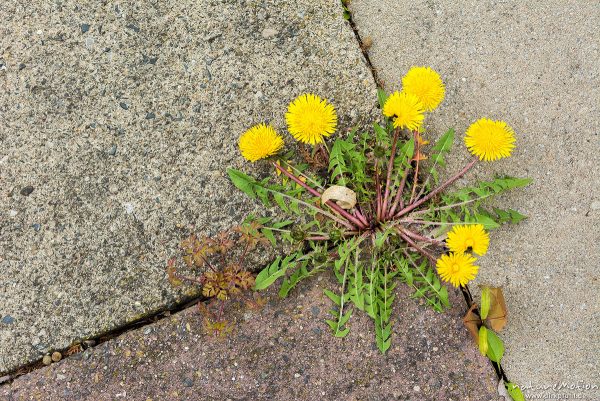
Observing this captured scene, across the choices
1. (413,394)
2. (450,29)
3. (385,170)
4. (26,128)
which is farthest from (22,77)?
(413,394)

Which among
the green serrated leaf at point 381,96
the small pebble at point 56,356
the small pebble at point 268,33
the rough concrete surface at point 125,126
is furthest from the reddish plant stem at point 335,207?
the small pebble at point 56,356

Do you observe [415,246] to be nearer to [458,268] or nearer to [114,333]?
[458,268]

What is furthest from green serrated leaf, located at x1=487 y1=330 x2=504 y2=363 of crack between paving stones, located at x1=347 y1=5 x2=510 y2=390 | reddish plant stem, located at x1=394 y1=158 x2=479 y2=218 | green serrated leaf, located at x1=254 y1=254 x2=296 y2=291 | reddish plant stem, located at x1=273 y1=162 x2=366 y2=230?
green serrated leaf, located at x1=254 y1=254 x2=296 y2=291

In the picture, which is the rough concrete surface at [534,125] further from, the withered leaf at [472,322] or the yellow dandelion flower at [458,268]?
the yellow dandelion flower at [458,268]

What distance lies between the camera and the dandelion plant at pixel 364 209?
2502 mm

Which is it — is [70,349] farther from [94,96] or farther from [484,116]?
[484,116]

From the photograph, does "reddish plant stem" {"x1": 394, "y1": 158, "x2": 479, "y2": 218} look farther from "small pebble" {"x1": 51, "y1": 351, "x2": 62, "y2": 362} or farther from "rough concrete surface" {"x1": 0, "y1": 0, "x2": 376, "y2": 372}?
"small pebble" {"x1": 51, "y1": 351, "x2": 62, "y2": 362}

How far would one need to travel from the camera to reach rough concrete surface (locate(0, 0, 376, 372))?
264 cm

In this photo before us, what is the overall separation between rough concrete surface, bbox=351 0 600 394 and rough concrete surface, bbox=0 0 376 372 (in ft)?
1.23

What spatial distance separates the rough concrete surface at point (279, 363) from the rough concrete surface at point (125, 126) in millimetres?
152

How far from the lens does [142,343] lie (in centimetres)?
262

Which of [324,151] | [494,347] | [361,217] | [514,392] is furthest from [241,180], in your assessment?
[514,392]

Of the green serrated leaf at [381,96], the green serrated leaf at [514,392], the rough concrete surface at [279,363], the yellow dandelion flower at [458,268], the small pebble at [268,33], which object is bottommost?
the green serrated leaf at [514,392]

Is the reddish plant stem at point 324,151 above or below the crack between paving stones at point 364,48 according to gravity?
below
